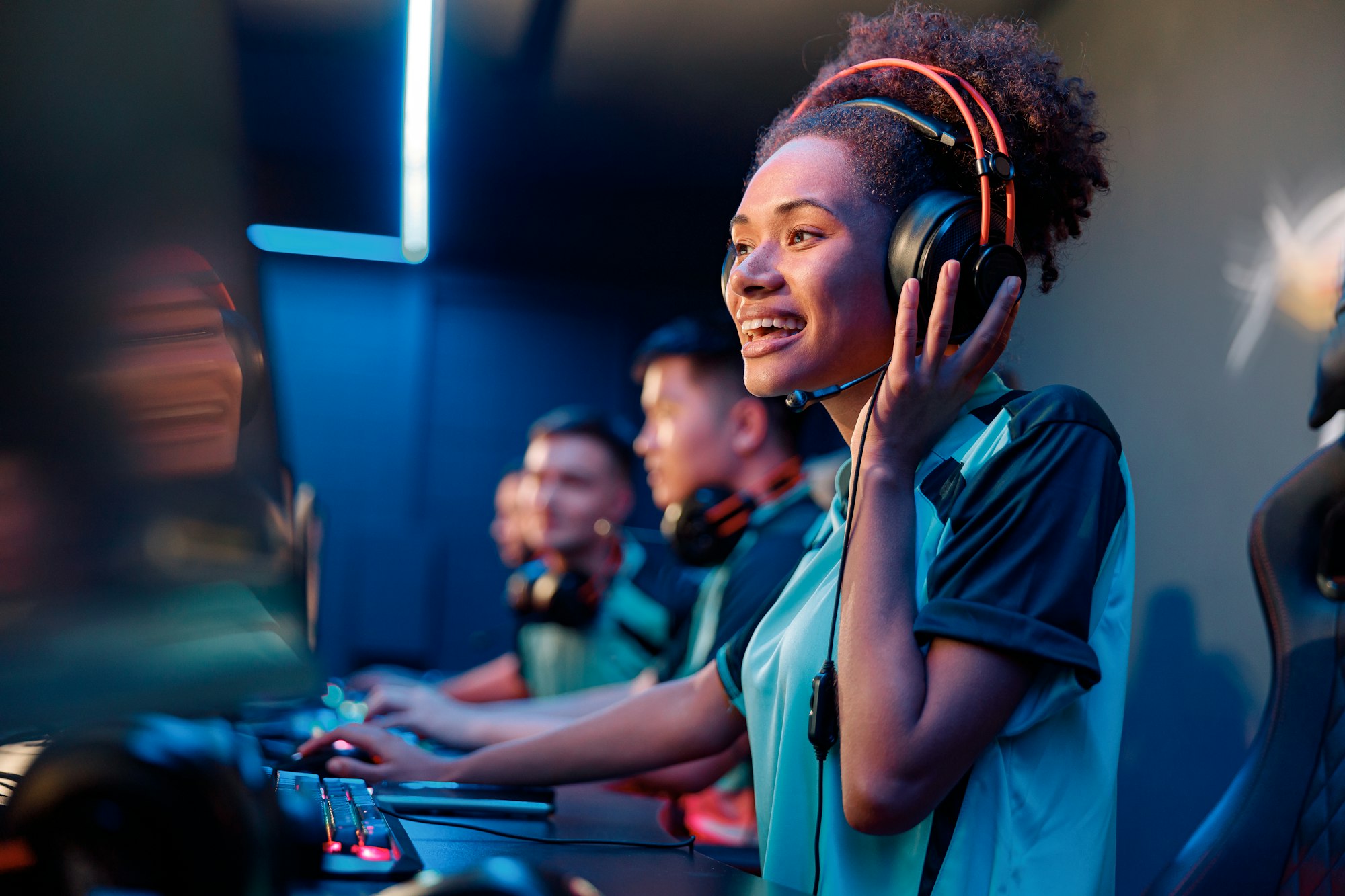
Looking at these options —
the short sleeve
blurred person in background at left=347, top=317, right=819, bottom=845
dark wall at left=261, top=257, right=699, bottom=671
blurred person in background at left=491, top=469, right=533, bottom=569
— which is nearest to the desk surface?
the short sleeve

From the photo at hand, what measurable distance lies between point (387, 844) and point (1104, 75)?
2.50 metres

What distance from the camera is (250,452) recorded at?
1327 millimetres

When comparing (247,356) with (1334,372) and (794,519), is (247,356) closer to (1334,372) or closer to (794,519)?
(794,519)

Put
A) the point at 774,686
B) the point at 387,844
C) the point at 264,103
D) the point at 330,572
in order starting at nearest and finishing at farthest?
the point at 387,844
the point at 774,686
the point at 264,103
the point at 330,572

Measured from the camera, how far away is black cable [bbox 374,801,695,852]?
0.85 metres

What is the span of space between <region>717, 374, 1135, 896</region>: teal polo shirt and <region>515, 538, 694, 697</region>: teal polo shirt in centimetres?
150

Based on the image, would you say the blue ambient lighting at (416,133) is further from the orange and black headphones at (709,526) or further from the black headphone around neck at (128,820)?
Result: the black headphone around neck at (128,820)

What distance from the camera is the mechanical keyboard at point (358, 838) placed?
0.57m

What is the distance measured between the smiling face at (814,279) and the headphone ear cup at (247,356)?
0.52 metres

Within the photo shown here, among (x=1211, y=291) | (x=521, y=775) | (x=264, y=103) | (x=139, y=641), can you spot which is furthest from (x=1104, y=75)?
(x=264, y=103)

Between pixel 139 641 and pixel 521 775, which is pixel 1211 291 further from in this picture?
pixel 139 641

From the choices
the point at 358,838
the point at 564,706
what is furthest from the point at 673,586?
the point at 358,838

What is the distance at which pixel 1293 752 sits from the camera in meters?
0.88

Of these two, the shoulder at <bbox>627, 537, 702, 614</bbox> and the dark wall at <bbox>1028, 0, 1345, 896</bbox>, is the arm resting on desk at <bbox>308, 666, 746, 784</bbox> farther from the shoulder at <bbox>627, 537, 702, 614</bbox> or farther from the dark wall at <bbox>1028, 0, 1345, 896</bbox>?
the dark wall at <bbox>1028, 0, 1345, 896</bbox>
